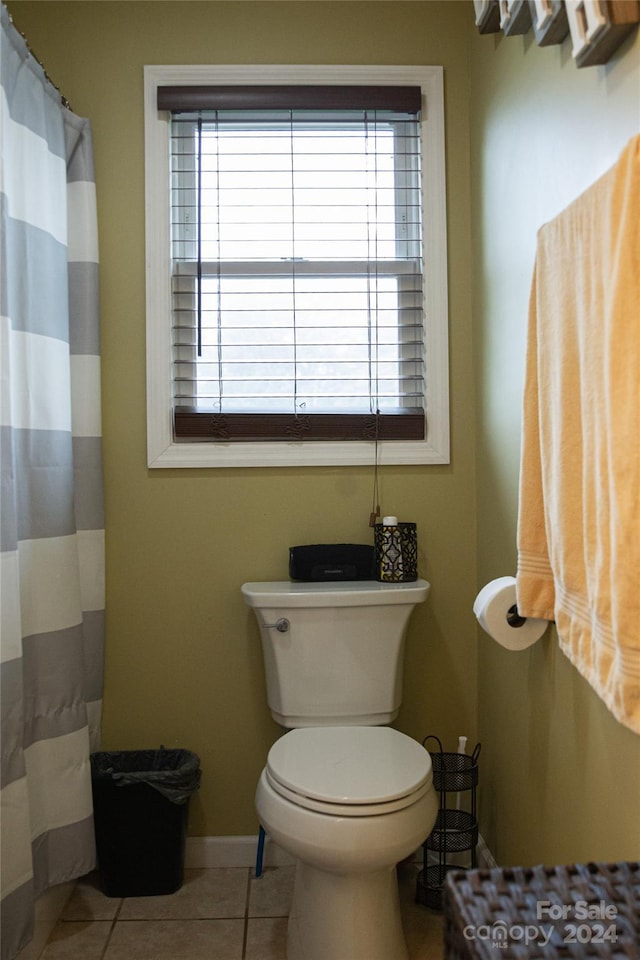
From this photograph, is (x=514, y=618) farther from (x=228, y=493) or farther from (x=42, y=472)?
(x=42, y=472)

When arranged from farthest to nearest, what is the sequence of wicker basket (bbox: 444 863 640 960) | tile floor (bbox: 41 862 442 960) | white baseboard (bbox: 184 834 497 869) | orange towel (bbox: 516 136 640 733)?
white baseboard (bbox: 184 834 497 869)
tile floor (bbox: 41 862 442 960)
orange towel (bbox: 516 136 640 733)
wicker basket (bbox: 444 863 640 960)

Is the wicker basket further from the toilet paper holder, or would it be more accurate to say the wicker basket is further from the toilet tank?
the toilet tank

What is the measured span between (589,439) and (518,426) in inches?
27.2

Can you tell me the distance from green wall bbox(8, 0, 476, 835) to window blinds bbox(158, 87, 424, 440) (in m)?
0.13

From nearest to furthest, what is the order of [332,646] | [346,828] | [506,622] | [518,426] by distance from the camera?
[346,828], [506,622], [518,426], [332,646]

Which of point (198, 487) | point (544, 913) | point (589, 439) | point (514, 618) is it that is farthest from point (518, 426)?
point (544, 913)

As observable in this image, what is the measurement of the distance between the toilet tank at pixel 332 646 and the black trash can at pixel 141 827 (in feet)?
1.16

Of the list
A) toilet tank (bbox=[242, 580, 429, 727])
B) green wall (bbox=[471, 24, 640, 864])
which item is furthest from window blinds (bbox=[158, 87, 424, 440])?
toilet tank (bbox=[242, 580, 429, 727])

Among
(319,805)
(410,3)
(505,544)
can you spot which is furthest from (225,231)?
(319,805)

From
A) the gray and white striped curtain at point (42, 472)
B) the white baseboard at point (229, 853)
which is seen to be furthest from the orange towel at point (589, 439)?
the white baseboard at point (229, 853)

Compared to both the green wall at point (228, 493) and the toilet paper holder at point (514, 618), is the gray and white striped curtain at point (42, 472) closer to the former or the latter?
the green wall at point (228, 493)

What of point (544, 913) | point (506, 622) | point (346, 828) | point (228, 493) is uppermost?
point (228, 493)

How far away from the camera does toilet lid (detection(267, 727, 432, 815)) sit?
A: 5.57 ft

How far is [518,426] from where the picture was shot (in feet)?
6.41
